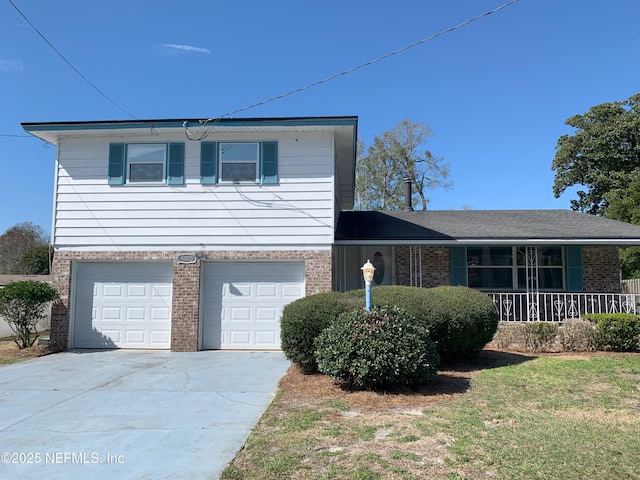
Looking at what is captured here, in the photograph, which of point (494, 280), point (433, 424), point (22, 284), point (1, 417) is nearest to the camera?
point (433, 424)

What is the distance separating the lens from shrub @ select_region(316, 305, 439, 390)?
6.39 meters

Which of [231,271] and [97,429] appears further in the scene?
[231,271]

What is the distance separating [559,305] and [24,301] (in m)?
13.0

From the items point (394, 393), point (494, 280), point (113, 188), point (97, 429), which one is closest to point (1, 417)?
point (97, 429)

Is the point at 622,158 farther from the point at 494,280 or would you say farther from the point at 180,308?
the point at 180,308

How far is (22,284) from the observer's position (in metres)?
10.7

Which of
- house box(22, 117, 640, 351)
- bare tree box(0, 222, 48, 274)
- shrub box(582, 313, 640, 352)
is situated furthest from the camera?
bare tree box(0, 222, 48, 274)

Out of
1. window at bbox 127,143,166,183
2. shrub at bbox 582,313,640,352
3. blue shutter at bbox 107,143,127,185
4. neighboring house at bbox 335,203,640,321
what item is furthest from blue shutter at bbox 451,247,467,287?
blue shutter at bbox 107,143,127,185

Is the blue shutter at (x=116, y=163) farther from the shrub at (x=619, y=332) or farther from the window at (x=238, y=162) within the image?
the shrub at (x=619, y=332)

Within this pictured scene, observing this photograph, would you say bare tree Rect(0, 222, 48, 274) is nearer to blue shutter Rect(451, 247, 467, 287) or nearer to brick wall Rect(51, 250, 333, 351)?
brick wall Rect(51, 250, 333, 351)

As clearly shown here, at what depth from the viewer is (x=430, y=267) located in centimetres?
1364

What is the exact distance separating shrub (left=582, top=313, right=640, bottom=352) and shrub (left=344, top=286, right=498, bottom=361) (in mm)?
2656

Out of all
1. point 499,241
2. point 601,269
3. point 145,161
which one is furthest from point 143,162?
point 601,269

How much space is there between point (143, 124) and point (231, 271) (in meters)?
3.99
